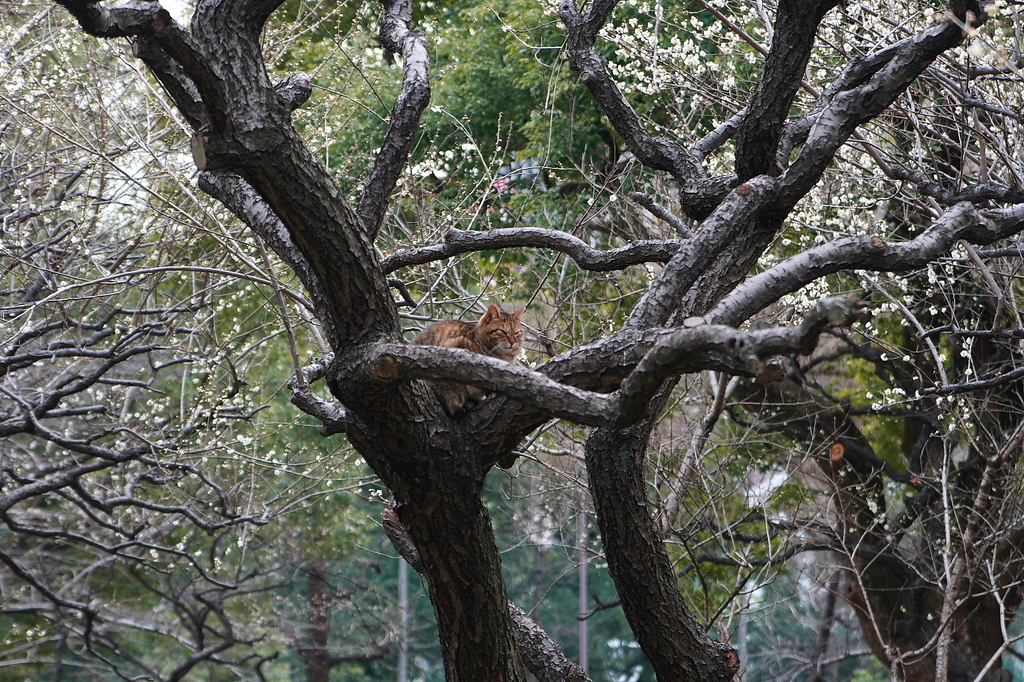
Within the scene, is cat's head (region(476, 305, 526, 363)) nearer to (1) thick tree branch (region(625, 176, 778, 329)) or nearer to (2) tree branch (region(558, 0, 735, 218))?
(2) tree branch (region(558, 0, 735, 218))

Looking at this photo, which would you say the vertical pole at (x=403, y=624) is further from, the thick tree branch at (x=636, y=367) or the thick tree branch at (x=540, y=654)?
the thick tree branch at (x=636, y=367)

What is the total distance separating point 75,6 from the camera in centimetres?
271

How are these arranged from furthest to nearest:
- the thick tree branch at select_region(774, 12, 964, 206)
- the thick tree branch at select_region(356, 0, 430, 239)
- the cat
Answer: the cat
the thick tree branch at select_region(356, 0, 430, 239)
the thick tree branch at select_region(774, 12, 964, 206)

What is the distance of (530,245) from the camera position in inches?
170

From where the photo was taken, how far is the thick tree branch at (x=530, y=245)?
13.7ft

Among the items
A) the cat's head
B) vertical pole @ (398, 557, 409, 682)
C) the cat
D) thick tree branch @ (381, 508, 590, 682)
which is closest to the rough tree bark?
thick tree branch @ (381, 508, 590, 682)

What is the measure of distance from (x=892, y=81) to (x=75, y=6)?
2.74 m

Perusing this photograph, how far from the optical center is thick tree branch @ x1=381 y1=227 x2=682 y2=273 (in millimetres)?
4188

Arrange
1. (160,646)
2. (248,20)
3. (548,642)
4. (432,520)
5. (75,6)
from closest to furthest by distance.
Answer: (75,6) → (248,20) → (432,520) → (548,642) → (160,646)

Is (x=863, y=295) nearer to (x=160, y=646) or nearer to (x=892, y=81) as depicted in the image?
(x=892, y=81)

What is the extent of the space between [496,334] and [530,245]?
1.05m

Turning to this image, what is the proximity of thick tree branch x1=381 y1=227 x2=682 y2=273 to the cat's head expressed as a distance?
1.02 meters

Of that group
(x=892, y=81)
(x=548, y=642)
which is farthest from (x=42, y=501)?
(x=892, y=81)

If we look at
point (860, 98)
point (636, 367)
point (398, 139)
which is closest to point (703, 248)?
point (860, 98)
